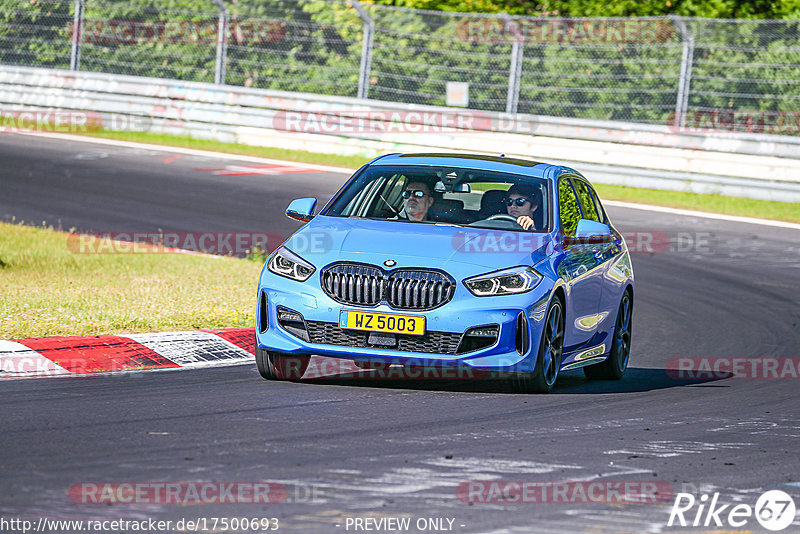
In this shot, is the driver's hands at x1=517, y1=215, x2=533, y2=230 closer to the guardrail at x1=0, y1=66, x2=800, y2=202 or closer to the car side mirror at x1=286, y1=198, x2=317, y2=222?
the car side mirror at x1=286, y1=198, x2=317, y2=222

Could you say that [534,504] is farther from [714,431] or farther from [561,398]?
[561,398]

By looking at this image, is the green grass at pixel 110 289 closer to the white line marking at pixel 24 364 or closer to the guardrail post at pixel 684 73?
the white line marking at pixel 24 364

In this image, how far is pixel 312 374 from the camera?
9.94 meters

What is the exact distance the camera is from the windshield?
32.9 ft

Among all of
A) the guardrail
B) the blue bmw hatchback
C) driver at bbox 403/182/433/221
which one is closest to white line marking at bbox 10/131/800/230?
the guardrail

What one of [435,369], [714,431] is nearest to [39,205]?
[435,369]

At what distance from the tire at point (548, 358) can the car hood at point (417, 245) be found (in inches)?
15.6

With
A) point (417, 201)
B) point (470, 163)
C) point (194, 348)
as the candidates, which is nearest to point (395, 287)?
point (417, 201)

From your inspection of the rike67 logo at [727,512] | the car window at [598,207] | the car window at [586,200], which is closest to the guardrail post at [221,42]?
the car window at [598,207]

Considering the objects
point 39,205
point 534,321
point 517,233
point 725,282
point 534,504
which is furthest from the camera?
point 39,205

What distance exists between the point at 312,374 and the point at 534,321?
1.75 m

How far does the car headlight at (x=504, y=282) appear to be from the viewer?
8.97 meters

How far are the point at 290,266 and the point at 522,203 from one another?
1886 mm

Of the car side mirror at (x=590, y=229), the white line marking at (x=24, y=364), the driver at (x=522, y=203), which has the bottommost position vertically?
the white line marking at (x=24, y=364)
